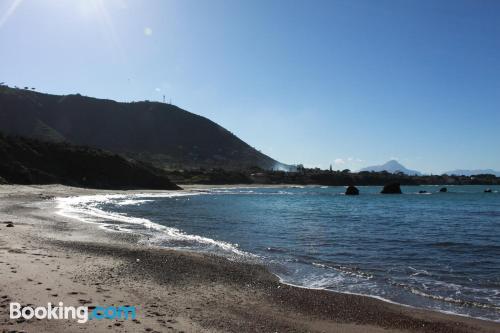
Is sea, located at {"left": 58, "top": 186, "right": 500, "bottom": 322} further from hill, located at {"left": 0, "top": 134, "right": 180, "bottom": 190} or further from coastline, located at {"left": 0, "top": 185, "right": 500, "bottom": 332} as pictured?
hill, located at {"left": 0, "top": 134, "right": 180, "bottom": 190}

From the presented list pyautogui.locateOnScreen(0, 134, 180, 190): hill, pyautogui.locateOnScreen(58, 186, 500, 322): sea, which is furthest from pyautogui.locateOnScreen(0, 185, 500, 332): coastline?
pyautogui.locateOnScreen(0, 134, 180, 190): hill

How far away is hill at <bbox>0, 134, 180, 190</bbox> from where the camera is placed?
6525 cm

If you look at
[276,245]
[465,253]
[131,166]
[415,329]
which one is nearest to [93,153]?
[131,166]

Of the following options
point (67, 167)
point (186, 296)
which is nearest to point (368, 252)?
point (186, 296)

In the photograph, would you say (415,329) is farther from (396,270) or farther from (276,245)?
(276,245)

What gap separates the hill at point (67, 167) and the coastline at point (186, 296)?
5139 centimetres

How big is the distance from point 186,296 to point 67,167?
256 ft

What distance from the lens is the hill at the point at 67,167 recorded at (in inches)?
2569

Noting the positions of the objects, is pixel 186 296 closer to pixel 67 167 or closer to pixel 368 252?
pixel 368 252

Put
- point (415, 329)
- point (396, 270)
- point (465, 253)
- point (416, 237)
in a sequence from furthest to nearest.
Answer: point (416, 237) < point (465, 253) < point (396, 270) < point (415, 329)

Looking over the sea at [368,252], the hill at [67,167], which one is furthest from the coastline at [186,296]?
the hill at [67,167]

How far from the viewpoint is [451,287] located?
13.3m

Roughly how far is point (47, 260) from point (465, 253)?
58.9 ft

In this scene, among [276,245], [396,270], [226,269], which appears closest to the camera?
[226,269]
